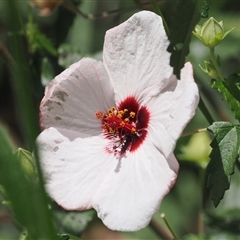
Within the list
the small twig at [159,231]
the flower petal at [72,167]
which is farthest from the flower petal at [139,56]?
the small twig at [159,231]

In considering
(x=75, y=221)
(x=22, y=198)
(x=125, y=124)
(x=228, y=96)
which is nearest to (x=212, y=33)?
(x=228, y=96)

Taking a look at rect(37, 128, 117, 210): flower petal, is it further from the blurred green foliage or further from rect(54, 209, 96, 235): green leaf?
rect(54, 209, 96, 235): green leaf

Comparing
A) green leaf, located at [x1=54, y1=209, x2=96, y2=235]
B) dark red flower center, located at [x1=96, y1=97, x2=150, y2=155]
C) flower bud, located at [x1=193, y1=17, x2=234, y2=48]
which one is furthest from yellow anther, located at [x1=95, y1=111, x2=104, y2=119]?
green leaf, located at [x1=54, y1=209, x2=96, y2=235]

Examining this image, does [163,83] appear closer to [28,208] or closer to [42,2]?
[28,208]

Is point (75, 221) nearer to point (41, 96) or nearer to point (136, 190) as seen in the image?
point (41, 96)

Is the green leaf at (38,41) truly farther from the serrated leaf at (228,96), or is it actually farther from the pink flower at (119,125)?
the serrated leaf at (228,96)

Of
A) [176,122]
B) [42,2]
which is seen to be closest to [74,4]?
[42,2]

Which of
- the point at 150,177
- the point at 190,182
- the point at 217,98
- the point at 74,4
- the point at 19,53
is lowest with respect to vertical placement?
the point at 190,182
